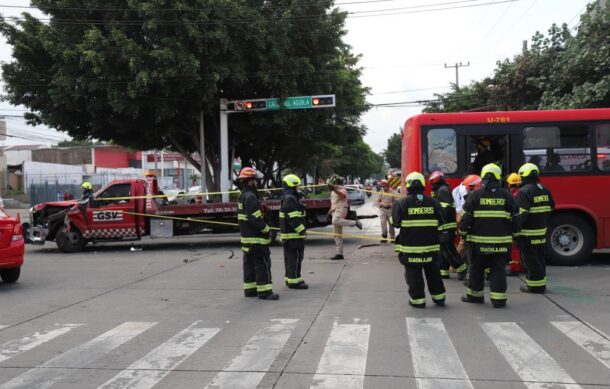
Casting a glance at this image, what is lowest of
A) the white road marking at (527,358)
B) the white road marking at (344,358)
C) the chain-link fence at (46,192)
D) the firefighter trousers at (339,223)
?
the white road marking at (527,358)

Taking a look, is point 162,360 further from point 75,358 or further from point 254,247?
point 254,247

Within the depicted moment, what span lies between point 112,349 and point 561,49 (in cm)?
2139

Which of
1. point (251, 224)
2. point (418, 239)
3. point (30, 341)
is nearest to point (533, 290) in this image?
point (418, 239)

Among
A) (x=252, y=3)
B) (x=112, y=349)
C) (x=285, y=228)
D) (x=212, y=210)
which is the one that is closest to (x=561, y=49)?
(x=252, y=3)

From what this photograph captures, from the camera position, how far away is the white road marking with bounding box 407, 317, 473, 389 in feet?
15.2

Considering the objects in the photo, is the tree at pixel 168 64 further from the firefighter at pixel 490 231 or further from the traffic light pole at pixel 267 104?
the firefighter at pixel 490 231

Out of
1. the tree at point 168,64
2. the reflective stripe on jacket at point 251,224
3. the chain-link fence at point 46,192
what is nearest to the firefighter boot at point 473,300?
the reflective stripe on jacket at point 251,224

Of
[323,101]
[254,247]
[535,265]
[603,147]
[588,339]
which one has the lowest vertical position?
[588,339]

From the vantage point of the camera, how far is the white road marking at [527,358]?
4613mm

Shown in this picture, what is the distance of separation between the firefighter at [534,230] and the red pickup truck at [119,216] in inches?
311

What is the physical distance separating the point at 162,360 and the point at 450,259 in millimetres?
5546

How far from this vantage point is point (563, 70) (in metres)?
19.0

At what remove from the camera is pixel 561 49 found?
2194cm

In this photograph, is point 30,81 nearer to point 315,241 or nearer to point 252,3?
point 252,3
